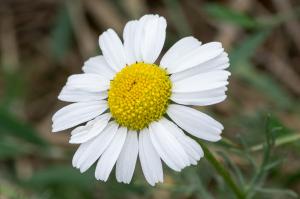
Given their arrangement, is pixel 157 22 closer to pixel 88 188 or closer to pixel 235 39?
pixel 88 188

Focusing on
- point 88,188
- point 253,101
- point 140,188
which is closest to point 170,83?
point 140,188

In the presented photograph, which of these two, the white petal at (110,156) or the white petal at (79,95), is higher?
the white petal at (79,95)

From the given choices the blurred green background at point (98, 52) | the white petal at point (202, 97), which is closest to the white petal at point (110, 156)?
the white petal at point (202, 97)

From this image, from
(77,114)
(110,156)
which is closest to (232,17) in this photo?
(77,114)

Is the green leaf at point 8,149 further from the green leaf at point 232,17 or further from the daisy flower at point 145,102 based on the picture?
the daisy flower at point 145,102

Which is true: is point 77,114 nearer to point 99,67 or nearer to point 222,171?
point 99,67

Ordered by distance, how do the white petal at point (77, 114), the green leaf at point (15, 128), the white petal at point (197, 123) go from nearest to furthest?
the white petal at point (197, 123) < the white petal at point (77, 114) < the green leaf at point (15, 128)
